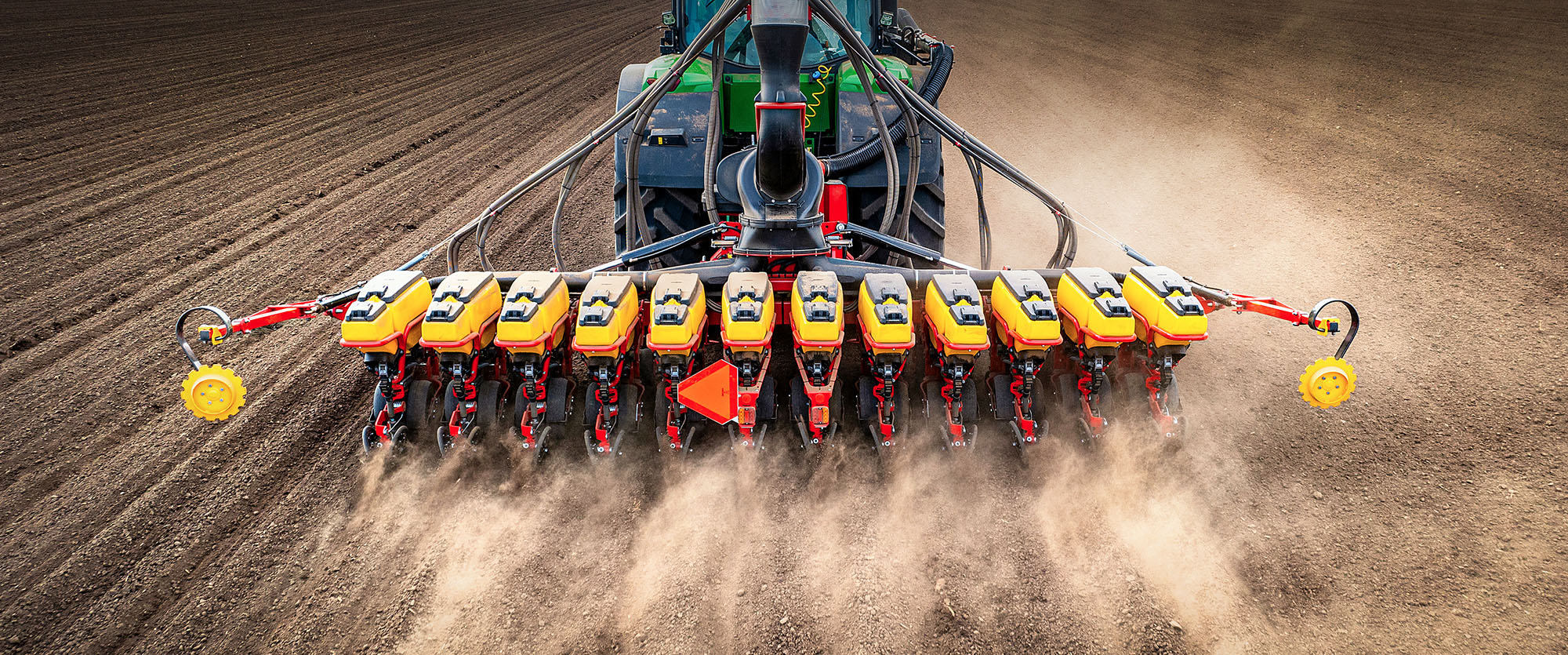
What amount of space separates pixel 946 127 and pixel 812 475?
176cm

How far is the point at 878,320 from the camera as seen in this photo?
3158 millimetres

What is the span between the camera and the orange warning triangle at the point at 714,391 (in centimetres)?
324

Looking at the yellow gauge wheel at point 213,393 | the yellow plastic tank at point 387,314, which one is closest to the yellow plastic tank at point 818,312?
the yellow plastic tank at point 387,314

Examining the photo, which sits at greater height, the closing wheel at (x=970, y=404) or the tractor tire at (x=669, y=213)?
the tractor tire at (x=669, y=213)

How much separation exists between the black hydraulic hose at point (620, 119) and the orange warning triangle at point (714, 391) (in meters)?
1.17

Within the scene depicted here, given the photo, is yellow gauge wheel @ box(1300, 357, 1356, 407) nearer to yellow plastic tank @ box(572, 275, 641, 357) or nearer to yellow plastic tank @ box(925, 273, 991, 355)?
yellow plastic tank @ box(925, 273, 991, 355)

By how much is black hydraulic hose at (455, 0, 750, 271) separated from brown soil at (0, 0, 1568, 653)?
3.88 feet

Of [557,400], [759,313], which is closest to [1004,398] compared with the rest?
[759,313]

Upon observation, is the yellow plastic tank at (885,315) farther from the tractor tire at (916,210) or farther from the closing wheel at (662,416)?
the tractor tire at (916,210)

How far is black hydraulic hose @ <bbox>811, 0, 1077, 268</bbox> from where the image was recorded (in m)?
2.96

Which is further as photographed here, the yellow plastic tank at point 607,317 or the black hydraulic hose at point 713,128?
the black hydraulic hose at point 713,128

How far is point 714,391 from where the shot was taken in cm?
327

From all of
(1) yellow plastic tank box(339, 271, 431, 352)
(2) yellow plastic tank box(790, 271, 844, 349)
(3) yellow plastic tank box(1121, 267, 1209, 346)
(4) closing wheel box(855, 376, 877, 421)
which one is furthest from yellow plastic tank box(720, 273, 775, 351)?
(3) yellow plastic tank box(1121, 267, 1209, 346)

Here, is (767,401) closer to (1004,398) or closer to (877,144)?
(1004,398)
